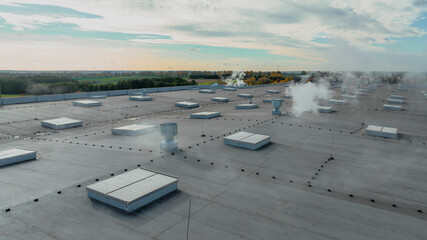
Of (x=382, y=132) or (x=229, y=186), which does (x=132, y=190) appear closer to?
(x=229, y=186)

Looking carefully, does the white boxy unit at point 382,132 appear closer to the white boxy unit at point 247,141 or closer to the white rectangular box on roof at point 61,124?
the white boxy unit at point 247,141

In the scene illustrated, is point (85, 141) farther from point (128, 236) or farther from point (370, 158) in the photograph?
point (370, 158)

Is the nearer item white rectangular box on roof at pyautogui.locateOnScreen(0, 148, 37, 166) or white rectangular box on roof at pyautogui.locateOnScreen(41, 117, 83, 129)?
white rectangular box on roof at pyautogui.locateOnScreen(0, 148, 37, 166)

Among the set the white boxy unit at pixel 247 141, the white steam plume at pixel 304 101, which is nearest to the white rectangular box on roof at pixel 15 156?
the white boxy unit at pixel 247 141

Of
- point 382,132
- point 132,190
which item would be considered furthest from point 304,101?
point 132,190

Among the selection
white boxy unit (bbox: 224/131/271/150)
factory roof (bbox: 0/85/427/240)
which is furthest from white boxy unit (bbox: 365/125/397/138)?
white boxy unit (bbox: 224/131/271/150)

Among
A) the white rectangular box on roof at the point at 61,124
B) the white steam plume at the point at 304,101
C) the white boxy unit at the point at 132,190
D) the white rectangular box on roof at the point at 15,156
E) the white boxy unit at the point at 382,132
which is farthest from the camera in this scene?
the white steam plume at the point at 304,101

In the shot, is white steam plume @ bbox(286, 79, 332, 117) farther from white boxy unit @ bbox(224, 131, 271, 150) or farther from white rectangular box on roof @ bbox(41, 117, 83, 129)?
white rectangular box on roof @ bbox(41, 117, 83, 129)

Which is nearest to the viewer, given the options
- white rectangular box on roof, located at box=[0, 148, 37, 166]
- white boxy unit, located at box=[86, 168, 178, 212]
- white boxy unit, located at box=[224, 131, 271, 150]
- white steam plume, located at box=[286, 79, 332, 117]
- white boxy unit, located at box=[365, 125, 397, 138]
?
white boxy unit, located at box=[86, 168, 178, 212]
